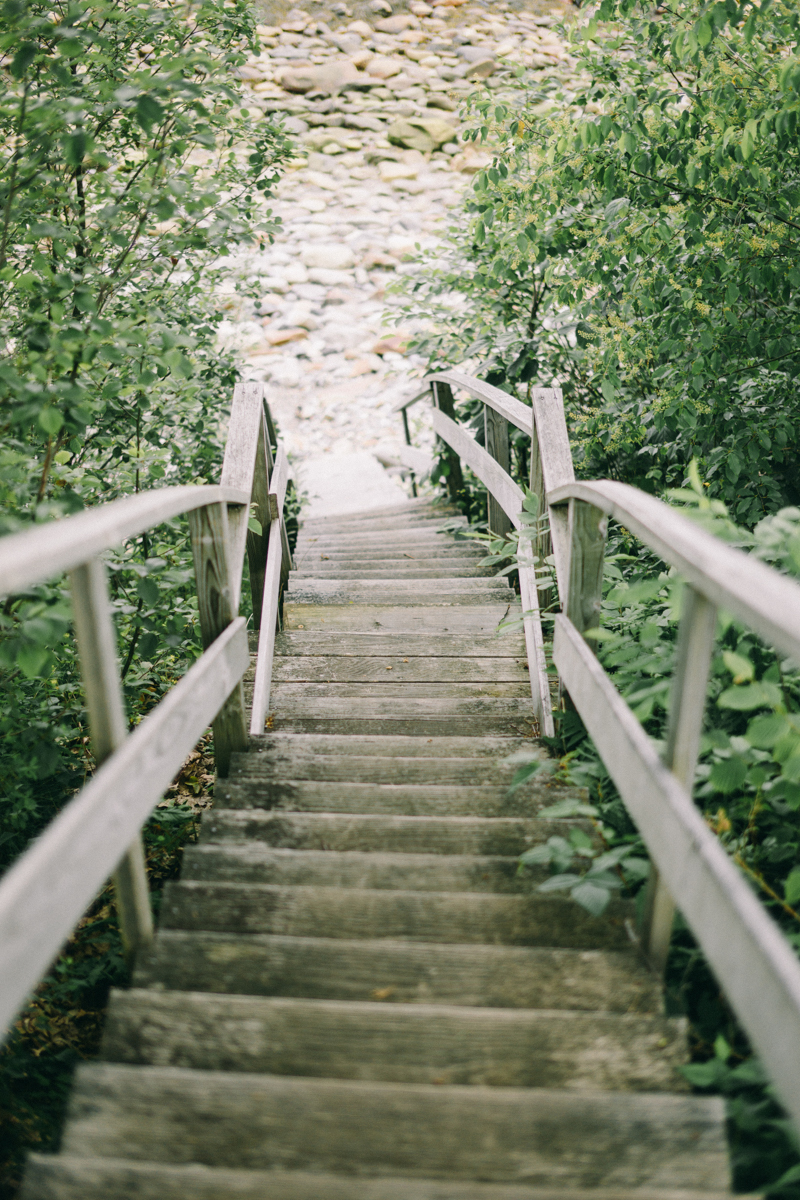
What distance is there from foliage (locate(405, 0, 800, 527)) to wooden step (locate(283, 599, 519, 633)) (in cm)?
116

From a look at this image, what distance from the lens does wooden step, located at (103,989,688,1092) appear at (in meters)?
1.30

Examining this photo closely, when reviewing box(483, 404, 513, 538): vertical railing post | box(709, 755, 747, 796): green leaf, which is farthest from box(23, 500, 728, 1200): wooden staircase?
box(483, 404, 513, 538): vertical railing post

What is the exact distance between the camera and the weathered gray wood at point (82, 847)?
3.20ft

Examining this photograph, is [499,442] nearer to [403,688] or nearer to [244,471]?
[403,688]

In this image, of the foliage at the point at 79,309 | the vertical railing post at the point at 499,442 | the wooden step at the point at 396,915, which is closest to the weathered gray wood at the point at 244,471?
the foliage at the point at 79,309

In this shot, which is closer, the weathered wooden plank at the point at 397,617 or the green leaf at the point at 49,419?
the green leaf at the point at 49,419

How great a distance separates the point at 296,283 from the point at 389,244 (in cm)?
185

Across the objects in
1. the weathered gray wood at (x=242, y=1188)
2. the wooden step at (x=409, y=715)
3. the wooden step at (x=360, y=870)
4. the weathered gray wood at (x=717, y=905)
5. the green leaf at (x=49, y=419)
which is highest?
the green leaf at (x=49, y=419)

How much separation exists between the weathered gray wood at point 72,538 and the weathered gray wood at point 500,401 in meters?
2.13

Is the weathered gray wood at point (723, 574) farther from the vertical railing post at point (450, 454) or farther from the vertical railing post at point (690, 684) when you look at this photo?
the vertical railing post at point (450, 454)

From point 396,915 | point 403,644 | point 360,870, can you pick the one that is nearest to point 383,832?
point 360,870

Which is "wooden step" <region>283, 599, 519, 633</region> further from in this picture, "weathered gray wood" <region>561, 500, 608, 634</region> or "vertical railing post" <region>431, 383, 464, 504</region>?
"vertical railing post" <region>431, 383, 464, 504</region>

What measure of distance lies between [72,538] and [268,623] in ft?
6.22

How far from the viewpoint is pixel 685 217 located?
3.02 meters
